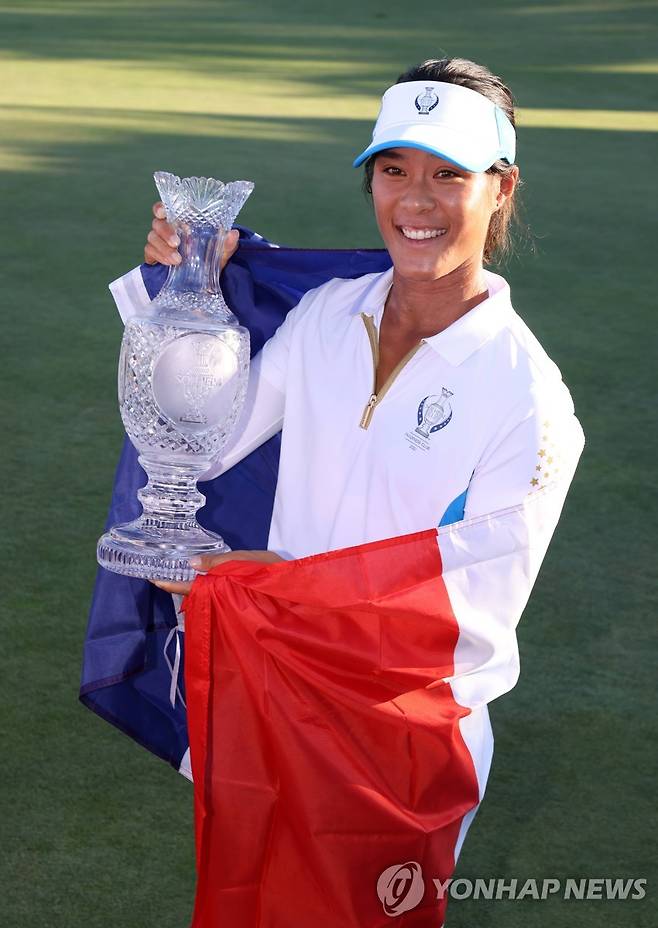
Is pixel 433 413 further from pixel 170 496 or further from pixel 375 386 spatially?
pixel 170 496

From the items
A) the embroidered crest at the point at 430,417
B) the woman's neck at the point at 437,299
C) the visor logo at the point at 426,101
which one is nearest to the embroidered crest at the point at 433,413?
the embroidered crest at the point at 430,417

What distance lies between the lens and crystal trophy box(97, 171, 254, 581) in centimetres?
187

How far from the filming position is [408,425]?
186 cm

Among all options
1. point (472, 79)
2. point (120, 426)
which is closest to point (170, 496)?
point (472, 79)

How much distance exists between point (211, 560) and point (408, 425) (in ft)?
0.95

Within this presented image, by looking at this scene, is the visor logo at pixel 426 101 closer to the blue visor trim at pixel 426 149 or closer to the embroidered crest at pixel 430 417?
the blue visor trim at pixel 426 149

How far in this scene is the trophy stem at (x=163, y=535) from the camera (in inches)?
71.6

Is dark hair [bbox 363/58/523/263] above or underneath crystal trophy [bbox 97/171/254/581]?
above

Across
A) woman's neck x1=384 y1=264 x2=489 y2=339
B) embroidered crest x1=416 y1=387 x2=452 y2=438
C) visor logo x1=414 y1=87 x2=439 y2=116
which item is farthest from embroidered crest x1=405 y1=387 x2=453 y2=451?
visor logo x1=414 y1=87 x2=439 y2=116

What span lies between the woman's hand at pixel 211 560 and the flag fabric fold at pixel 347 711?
0.02 m

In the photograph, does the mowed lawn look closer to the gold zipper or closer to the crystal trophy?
the gold zipper

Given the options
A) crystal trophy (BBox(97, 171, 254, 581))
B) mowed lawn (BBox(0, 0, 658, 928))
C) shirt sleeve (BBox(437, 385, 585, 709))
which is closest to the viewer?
shirt sleeve (BBox(437, 385, 585, 709))

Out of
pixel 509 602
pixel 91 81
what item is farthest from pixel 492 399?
pixel 91 81

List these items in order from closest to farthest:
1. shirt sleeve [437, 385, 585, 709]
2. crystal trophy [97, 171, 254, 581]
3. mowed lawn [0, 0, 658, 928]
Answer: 1. shirt sleeve [437, 385, 585, 709]
2. crystal trophy [97, 171, 254, 581]
3. mowed lawn [0, 0, 658, 928]
